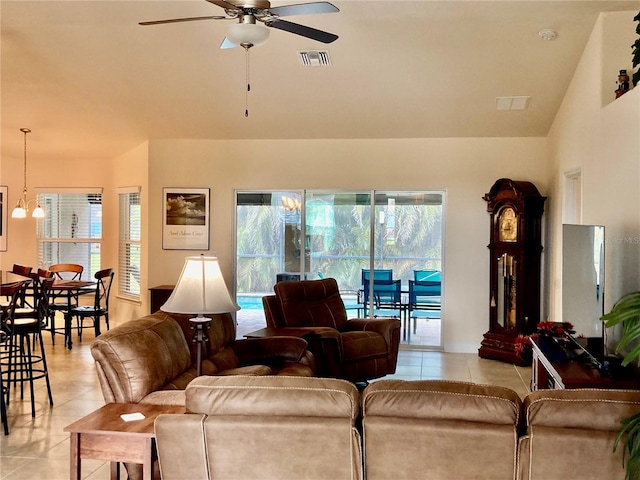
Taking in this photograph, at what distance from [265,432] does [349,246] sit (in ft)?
17.0

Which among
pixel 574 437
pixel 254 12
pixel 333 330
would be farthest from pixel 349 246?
pixel 574 437

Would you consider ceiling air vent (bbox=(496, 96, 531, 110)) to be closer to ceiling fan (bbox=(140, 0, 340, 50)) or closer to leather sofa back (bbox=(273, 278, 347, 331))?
leather sofa back (bbox=(273, 278, 347, 331))

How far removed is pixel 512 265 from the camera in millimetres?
6535

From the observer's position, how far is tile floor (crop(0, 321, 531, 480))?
11.9ft

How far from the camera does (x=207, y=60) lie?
548 centimetres

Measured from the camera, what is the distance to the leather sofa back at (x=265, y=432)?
7.14 ft

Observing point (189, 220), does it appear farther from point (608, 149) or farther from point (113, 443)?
point (113, 443)

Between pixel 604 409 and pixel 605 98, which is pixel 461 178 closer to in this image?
pixel 605 98

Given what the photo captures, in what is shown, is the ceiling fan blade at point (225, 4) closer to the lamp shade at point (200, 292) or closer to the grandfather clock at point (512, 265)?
the lamp shade at point (200, 292)

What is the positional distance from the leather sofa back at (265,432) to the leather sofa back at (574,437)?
608 mm

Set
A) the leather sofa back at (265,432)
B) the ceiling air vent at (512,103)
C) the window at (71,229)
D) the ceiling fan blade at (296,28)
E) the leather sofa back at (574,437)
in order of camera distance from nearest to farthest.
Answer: the leather sofa back at (574,437), the leather sofa back at (265,432), the ceiling fan blade at (296,28), the ceiling air vent at (512,103), the window at (71,229)

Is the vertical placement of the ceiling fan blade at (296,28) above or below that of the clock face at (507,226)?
above

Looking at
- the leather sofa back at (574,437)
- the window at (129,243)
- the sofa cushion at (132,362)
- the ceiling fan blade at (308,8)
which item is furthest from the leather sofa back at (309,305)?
the leather sofa back at (574,437)

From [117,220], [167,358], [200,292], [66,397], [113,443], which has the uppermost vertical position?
[117,220]
